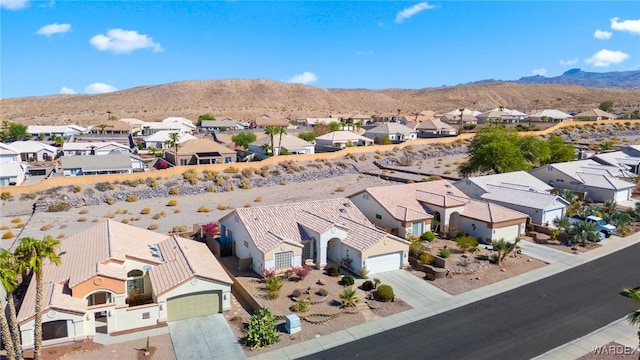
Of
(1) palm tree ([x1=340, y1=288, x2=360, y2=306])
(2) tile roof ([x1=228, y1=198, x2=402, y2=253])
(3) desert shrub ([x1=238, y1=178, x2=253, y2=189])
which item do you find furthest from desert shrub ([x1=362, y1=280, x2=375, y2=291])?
(3) desert shrub ([x1=238, y1=178, x2=253, y2=189])

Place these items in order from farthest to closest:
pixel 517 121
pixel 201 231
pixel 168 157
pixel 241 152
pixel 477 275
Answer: pixel 517 121
pixel 241 152
pixel 168 157
pixel 201 231
pixel 477 275

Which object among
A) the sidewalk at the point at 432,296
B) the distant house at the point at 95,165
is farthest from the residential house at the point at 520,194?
the distant house at the point at 95,165

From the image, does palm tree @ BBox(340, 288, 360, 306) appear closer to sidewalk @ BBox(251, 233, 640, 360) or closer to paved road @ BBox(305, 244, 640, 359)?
sidewalk @ BBox(251, 233, 640, 360)

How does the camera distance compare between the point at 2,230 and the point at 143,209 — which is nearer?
the point at 2,230

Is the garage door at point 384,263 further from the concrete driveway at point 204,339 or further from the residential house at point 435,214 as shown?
the concrete driveway at point 204,339

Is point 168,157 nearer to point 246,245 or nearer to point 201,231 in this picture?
point 201,231

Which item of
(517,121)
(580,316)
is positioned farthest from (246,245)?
(517,121)

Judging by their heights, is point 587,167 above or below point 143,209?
above

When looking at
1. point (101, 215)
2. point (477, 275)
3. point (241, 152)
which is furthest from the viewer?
point (241, 152)
